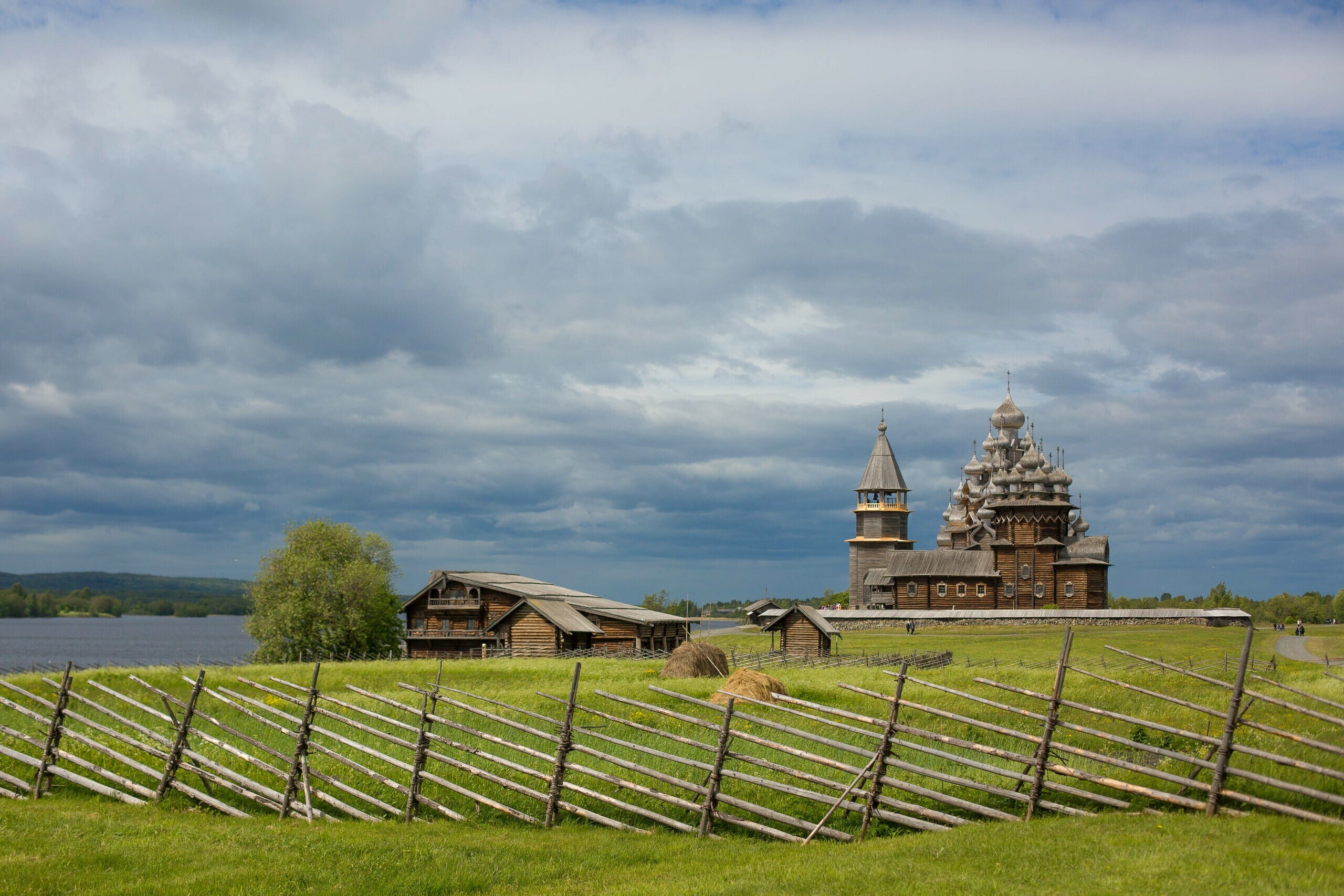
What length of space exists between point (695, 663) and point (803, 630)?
61.1 ft

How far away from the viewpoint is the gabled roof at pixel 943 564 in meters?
83.6

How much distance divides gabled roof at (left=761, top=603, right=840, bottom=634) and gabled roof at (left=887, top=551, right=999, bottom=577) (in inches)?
1230

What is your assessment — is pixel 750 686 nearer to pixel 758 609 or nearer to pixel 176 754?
pixel 176 754

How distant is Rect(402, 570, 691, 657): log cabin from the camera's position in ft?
182

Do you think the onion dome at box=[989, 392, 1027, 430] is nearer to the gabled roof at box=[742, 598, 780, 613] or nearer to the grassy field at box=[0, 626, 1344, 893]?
the gabled roof at box=[742, 598, 780, 613]

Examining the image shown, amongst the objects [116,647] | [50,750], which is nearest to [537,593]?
[50,750]

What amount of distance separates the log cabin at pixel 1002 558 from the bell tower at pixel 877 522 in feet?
0.33

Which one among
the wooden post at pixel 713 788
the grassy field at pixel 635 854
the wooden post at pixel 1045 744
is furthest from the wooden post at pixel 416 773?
the wooden post at pixel 1045 744

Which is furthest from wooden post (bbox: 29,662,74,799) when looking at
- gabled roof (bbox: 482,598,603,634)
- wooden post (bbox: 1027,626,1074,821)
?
gabled roof (bbox: 482,598,603,634)

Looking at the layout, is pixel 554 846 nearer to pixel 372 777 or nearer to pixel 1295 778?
pixel 372 777

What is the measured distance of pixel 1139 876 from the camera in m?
9.93

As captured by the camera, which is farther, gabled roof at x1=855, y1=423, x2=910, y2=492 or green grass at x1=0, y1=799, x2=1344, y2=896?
gabled roof at x1=855, y1=423, x2=910, y2=492

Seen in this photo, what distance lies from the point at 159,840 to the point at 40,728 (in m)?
8.04

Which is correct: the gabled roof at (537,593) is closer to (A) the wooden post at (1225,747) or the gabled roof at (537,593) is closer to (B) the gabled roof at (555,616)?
(B) the gabled roof at (555,616)
